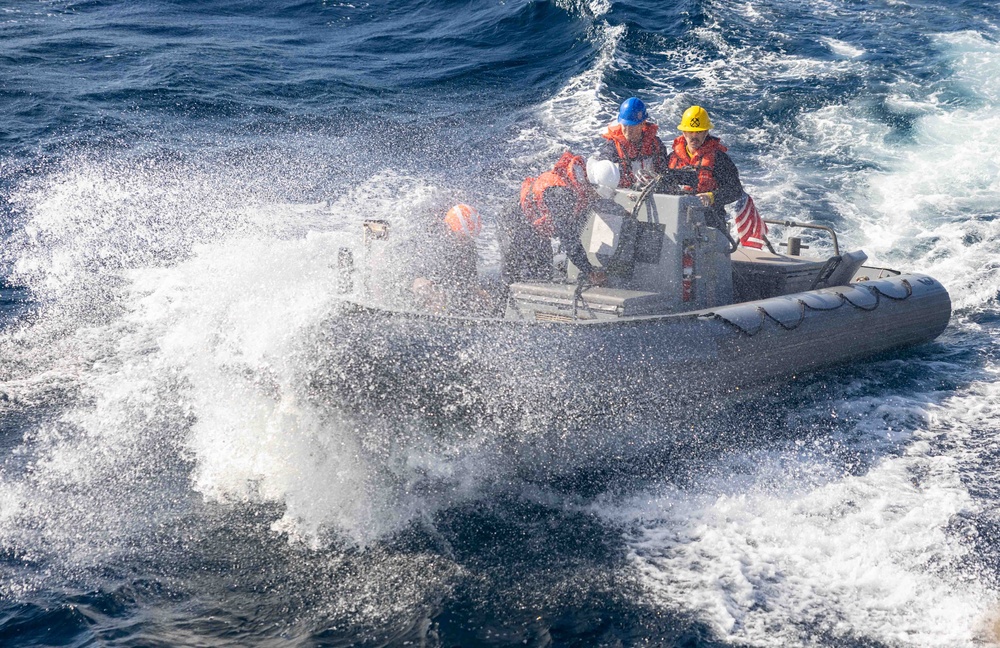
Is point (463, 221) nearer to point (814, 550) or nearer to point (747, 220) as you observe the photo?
point (747, 220)

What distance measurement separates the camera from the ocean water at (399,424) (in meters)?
5.04

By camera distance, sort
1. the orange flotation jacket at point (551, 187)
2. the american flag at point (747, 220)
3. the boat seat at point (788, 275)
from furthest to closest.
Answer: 1. the american flag at point (747, 220)
2. the boat seat at point (788, 275)
3. the orange flotation jacket at point (551, 187)

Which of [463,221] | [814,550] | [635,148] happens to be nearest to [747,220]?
[635,148]

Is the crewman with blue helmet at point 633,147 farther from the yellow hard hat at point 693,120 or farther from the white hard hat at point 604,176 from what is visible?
the white hard hat at point 604,176

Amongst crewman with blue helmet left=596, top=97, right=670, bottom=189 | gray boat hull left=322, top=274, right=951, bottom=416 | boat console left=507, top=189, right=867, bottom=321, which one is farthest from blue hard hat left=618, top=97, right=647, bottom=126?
gray boat hull left=322, top=274, right=951, bottom=416

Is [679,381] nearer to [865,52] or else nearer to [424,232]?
[424,232]

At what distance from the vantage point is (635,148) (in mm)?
8180

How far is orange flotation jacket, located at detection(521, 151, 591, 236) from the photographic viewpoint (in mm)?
7141

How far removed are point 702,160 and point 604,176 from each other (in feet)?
4.58

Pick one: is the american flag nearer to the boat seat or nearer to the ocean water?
the boat seat

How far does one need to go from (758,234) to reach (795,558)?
379 centimetres

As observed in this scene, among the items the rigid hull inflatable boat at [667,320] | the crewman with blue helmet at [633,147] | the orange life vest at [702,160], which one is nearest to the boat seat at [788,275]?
the rigid hull inflatable boat at [667,320]

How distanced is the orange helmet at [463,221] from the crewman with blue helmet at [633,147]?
1499mm

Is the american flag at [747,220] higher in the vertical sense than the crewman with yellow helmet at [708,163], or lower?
lower
